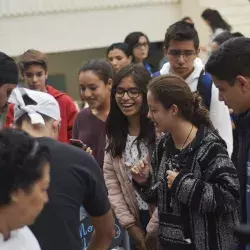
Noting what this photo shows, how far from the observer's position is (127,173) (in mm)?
4129

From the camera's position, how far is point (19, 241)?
7.25ft

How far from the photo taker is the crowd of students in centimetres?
225

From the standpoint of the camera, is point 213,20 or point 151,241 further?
point 213,20

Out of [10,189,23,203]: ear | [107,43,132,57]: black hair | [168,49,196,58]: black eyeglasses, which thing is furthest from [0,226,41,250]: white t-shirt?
[107,43,132,57]: black hair

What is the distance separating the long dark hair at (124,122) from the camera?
4105 millimetres

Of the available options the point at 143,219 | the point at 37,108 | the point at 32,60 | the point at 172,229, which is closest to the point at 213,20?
the point at 32,60

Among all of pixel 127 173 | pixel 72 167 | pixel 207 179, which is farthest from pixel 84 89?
pixel 72 167

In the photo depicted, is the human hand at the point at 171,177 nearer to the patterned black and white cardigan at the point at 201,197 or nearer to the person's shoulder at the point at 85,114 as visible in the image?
the patterned black and white cardigan at the point at 201,197

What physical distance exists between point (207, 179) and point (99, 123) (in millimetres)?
1532

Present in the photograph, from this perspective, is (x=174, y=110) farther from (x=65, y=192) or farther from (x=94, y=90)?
(x=94, y=90)

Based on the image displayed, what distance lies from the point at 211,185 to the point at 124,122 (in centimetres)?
120

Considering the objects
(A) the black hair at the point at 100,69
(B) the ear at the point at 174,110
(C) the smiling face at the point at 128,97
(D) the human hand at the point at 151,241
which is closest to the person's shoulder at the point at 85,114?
(A) the black hair at the point at 100,69

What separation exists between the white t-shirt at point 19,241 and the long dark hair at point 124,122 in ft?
6.22

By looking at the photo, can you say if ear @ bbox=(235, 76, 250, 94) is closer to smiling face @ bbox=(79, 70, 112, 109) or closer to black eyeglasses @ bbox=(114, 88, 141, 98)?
black eyeglasses @ bbox=(114, 88, 141, 98)
